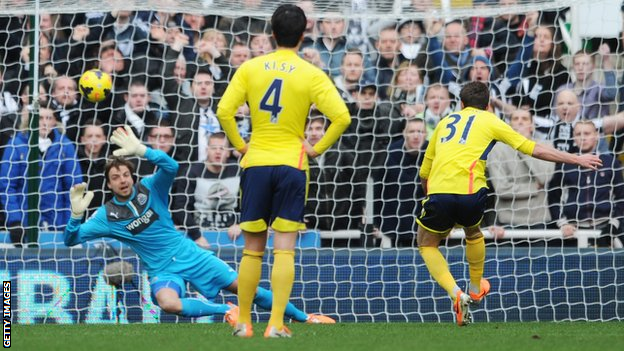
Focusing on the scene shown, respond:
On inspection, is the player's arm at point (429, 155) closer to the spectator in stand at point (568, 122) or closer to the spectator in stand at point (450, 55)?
the spectator in stand at point (568, 122)

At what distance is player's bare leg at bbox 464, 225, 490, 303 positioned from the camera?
29.5ft

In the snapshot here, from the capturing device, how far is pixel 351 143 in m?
11.4

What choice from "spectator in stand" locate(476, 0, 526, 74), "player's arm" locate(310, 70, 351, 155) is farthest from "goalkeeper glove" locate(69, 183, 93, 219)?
"spectator in stand" locate(476, 0, 526, 74)

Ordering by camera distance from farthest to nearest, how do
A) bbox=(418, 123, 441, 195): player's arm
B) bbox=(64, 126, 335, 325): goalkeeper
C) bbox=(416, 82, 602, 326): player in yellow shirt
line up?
bbox=(64, 126, 335, 325): goalkeeper
bbox=(418, 123, 441, 195): player's arm
bbox=(416, 82, 602, 326): player in yellow shirt

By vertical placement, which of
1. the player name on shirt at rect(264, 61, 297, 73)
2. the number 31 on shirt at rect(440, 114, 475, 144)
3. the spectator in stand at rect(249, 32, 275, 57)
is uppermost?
the spectator in stand at rect(249, 32, 275, 57)

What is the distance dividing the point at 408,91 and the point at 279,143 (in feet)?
14.6

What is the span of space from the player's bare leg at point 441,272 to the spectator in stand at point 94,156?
3.61 meters

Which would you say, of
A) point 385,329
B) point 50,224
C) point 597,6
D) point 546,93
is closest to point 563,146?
point 546,93

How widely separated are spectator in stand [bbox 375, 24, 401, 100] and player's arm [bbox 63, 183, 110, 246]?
3.56 metres

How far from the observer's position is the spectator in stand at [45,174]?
36.1ft

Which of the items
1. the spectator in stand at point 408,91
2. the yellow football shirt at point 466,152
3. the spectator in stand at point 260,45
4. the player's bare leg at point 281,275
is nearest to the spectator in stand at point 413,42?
the spectator in stand at point 408,91

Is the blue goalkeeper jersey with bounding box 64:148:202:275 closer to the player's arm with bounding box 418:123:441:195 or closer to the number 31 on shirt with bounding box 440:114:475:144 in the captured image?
the player's arm with bounding box 418:123:441:195

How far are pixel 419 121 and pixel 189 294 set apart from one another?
2.72 meters

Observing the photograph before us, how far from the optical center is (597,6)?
36.3 ft
